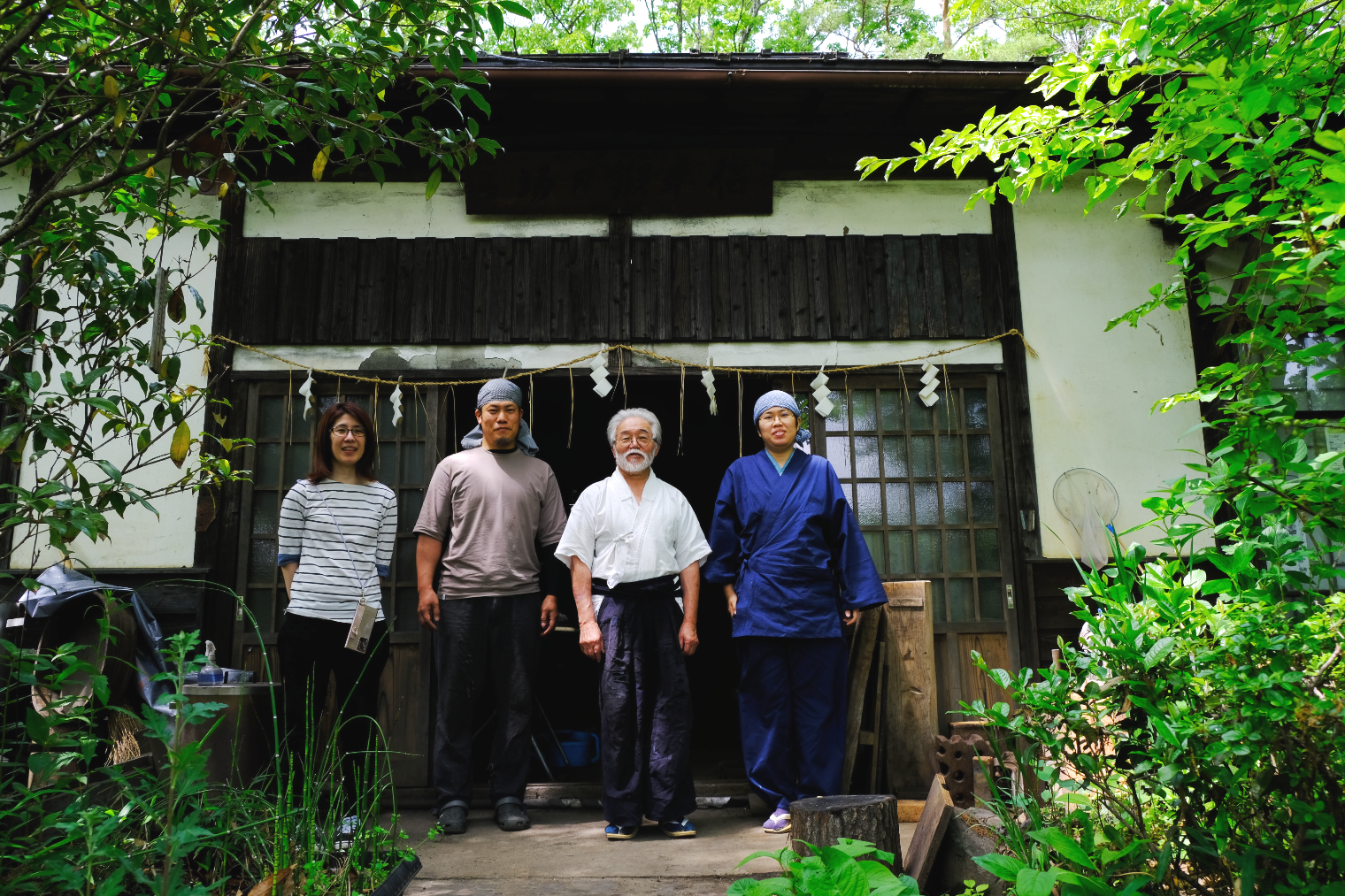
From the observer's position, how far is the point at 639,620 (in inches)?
157

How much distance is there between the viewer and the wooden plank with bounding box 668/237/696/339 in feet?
17.0

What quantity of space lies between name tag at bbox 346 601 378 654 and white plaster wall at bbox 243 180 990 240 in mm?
2400

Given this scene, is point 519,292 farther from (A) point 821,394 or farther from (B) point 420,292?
(A) point 821,394

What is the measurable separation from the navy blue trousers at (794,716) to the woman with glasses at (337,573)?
5.33 ft

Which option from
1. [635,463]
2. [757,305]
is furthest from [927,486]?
[635,463]

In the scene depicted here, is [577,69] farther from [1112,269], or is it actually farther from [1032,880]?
[1032,880]

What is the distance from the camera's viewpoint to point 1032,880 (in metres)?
2.03

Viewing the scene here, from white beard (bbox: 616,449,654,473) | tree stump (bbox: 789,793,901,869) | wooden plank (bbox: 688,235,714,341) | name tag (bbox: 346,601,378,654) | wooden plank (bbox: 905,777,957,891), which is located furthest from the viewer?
wooden plank (bbox: 688,235,714,341)

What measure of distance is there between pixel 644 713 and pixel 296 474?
2481mm

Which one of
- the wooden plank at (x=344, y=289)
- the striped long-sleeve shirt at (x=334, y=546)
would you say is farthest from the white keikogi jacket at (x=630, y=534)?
the wooden plank at (x=344, y=289)

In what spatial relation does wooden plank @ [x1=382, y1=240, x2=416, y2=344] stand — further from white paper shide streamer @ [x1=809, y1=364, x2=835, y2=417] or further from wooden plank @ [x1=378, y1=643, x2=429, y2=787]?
white paper shide streamer @ [x1=809, y1=364, x2=835, y2=417]

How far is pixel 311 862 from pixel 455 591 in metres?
1.68

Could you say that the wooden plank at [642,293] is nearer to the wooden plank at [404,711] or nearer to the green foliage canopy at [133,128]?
the wooden plank at [404,711]

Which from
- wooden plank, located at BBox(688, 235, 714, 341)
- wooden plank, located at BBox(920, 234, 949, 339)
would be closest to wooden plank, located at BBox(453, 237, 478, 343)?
wooden plank, located at BBox(688, 235, 714, 341)
